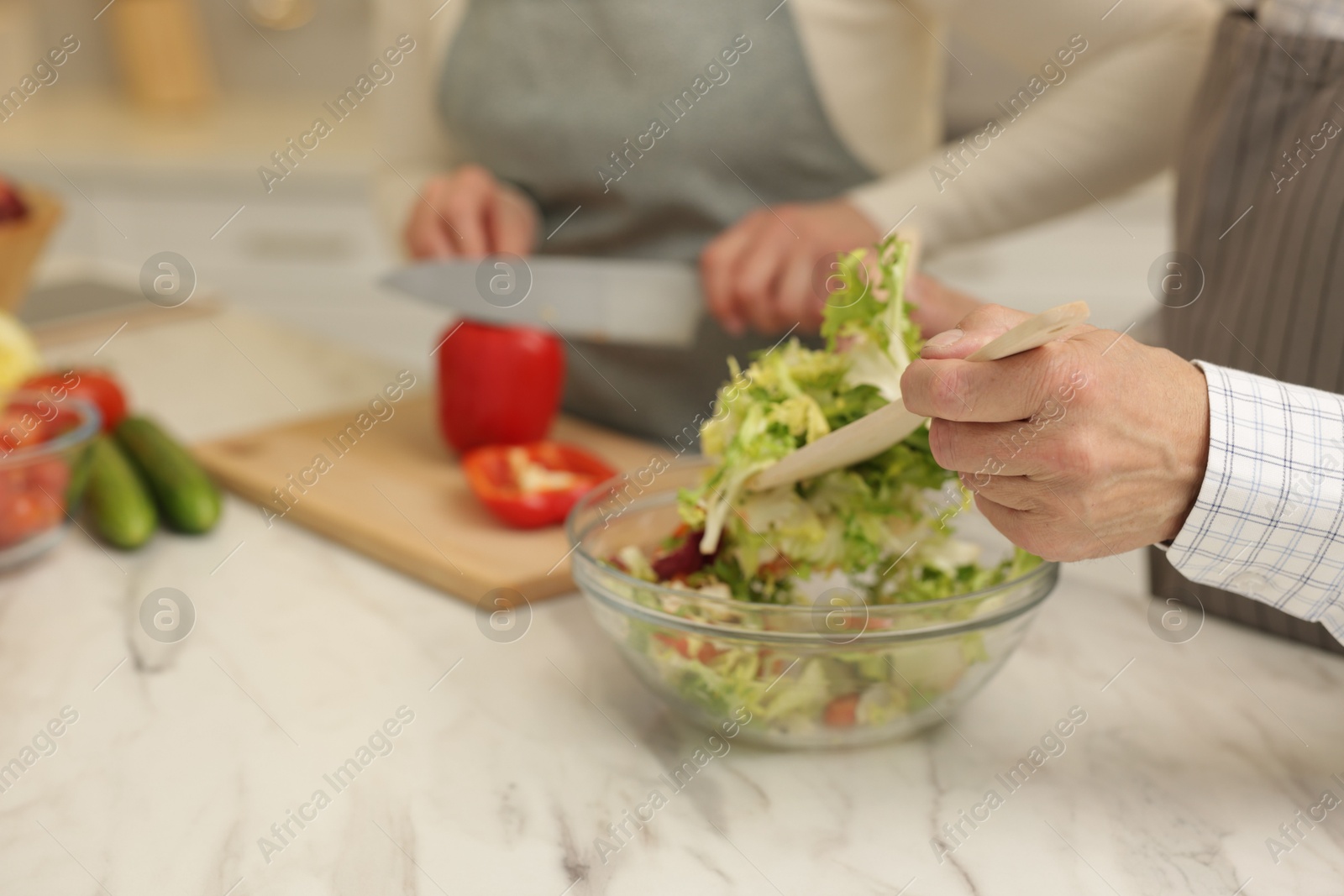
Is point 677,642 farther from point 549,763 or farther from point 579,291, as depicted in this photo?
point 579,291

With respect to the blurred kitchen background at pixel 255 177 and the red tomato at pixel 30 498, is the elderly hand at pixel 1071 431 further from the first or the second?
the blurred kitchen background at pixel 255 177

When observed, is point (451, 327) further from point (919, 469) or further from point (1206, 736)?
point (1206, 736)

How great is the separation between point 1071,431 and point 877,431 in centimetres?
11

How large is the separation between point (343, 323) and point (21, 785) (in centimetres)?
206

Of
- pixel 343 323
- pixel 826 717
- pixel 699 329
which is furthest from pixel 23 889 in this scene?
pixel 343 323

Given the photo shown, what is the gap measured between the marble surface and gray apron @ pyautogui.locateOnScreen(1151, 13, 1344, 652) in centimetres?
16

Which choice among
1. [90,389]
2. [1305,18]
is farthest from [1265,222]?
[90,389]

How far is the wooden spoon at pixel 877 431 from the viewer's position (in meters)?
0.52

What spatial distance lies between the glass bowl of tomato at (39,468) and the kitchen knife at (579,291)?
0.32 m

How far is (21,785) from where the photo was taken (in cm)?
72

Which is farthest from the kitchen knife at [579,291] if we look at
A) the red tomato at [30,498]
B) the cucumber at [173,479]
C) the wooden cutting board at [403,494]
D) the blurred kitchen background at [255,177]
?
the blurred kitchen background at [255,177]

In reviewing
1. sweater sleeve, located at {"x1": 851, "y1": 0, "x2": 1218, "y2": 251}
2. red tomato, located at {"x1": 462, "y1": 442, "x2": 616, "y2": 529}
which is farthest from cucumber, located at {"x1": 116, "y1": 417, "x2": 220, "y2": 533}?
sweater sleeve, located at {"x1": 851, "y1": 0, "x2": 1218, "y2": 251}

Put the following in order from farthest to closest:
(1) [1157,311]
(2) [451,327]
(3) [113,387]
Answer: (2) [451,327] → (3) [113,387] → (1) [1157,311]

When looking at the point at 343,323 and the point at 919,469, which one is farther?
the point at 343,323
